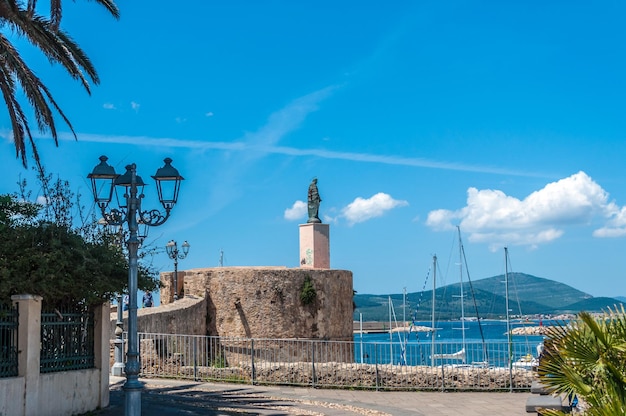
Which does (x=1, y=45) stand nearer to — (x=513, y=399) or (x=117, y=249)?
(x=117, y=249)

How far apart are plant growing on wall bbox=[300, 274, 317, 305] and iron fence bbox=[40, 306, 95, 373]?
14490 mm

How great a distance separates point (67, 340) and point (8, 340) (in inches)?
52.4

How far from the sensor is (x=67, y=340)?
452 inches

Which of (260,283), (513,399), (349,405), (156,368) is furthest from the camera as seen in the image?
(260,283)

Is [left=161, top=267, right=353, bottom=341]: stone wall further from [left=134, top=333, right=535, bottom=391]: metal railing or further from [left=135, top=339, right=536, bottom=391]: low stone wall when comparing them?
[left=135, top=339, right=536, bottom=391]: low stone wall

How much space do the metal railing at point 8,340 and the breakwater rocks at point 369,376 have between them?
27.2 feet

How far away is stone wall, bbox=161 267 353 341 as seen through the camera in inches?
1021

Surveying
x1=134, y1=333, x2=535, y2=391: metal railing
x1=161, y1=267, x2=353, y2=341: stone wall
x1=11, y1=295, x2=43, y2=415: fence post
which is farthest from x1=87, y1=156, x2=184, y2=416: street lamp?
x1=161, y1=267, x2=353, y2=341: stone wall

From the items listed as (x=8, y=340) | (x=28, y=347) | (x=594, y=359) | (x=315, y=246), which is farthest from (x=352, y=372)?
(x=594, y=359)

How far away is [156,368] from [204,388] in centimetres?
256

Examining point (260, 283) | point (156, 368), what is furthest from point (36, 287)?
point (260, 283)

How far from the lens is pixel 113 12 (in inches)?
520

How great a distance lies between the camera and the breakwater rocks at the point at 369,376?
17000mm

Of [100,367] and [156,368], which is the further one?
[156,368]
